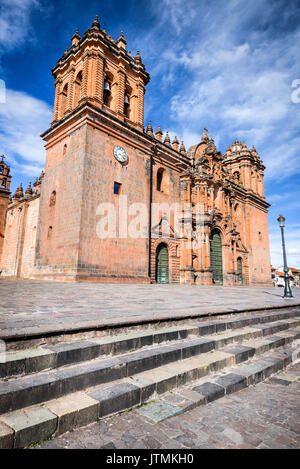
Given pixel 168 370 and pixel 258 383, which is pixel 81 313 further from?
pixel 258 383

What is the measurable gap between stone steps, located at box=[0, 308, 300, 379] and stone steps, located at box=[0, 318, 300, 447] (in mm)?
78

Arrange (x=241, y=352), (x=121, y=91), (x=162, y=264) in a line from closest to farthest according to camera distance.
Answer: (x=241, y=352), (x=121, y=91), (x=162, y=264)

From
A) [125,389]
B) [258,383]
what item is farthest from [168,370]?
[258,383]

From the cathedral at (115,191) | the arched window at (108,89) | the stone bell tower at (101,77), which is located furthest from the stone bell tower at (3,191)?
the arched window at (108,89)

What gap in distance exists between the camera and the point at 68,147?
15789 mm

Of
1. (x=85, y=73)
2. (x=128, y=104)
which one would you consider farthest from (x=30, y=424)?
(x=128, y=104)

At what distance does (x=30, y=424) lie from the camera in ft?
6.41

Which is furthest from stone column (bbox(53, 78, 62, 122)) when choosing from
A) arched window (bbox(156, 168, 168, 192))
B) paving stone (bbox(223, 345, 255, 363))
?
paving stone (bbox(223, 345, 255, 363))

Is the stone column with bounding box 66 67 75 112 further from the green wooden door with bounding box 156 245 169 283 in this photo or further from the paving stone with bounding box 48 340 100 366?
the paving stone with bounding box 48 340 100 366

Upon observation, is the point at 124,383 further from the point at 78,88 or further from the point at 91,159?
the point at 78,88

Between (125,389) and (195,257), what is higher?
(195,257)

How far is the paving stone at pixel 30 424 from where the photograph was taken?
1901mm

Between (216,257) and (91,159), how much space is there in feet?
44.0

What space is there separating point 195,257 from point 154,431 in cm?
1864
